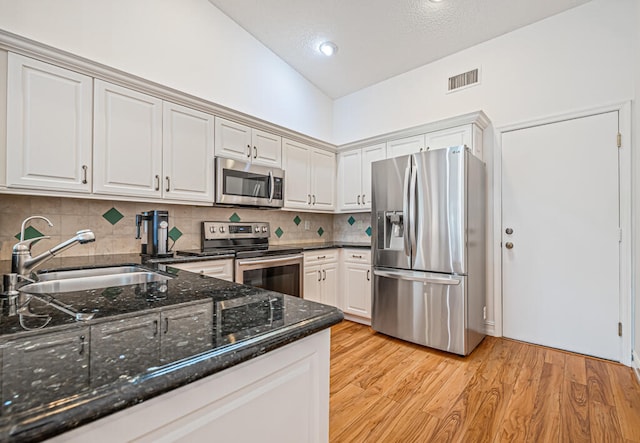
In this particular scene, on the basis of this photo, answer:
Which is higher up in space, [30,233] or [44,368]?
[30,233]

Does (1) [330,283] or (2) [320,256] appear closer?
(2) [320,256]

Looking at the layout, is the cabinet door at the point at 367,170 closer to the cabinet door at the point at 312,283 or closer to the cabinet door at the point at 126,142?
the cabinet door at the point at 312,283

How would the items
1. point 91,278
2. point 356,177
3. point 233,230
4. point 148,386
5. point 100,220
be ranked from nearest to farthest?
point 148,386, point 91,278, point 100,220, point 233,230, point 356,177

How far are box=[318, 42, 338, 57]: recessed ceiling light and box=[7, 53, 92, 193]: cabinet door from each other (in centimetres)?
235

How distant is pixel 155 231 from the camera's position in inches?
91.9

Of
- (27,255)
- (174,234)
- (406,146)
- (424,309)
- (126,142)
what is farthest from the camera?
(406,146)

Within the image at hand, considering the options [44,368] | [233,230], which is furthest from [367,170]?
[44,368]

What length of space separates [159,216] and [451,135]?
9.13ft

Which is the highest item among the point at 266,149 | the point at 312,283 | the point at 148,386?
the point at 266,149

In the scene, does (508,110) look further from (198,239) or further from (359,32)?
(198,239)

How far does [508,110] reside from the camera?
303 cm

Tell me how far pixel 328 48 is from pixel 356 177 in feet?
5.01

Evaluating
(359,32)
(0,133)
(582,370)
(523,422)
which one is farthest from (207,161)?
(582,370)

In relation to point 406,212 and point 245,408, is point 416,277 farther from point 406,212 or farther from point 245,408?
point 245,408
